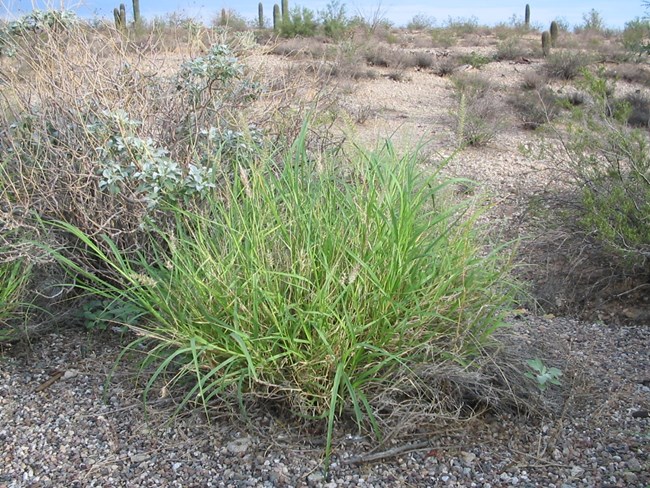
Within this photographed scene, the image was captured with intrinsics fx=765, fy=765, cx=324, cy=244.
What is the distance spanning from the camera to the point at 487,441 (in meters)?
2.83

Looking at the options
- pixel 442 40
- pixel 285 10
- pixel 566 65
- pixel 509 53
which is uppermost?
pixel 285 10

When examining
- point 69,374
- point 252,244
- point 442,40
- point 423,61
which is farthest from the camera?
point 442,40

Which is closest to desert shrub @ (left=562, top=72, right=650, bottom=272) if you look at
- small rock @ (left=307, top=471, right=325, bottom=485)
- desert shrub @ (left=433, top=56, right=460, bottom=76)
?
small rock @ (left=307, top=471, right=325, bottom=485)

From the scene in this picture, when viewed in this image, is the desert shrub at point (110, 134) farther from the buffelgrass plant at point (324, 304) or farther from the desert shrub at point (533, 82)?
the desert shrub at point (533, 82)

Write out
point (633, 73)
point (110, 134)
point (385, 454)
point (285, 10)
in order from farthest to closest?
point (285, 10), point (633, 73), point (110, 134), point (385, 454)

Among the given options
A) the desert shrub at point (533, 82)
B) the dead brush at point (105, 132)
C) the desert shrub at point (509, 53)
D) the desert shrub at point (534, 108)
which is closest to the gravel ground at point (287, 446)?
the dead brush at point (105, 132)

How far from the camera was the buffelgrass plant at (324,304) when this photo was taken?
277cm

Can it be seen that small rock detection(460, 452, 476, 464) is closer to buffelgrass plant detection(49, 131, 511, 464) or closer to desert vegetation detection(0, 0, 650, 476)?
desert vegetation detection(0, 0, 650, 476)

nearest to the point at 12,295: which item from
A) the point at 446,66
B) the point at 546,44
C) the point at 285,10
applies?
the point at 446,66

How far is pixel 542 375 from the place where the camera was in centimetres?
297

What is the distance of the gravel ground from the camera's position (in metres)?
2.62

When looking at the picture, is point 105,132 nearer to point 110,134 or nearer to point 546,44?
point 110,134

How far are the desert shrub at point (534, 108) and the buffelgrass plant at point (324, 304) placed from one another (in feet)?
22.3

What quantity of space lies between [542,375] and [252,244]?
4.04 ft
